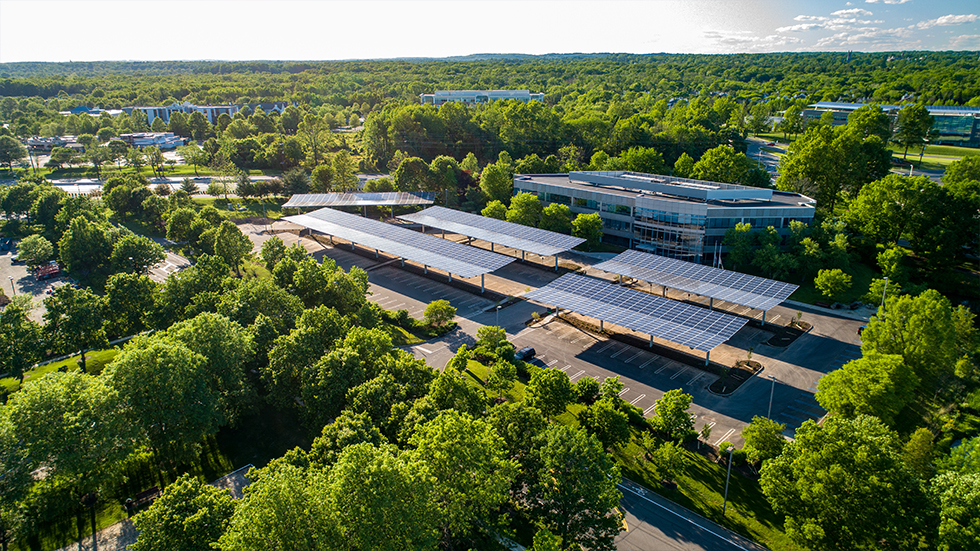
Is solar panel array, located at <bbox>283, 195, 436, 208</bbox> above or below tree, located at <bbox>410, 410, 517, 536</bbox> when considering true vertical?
above

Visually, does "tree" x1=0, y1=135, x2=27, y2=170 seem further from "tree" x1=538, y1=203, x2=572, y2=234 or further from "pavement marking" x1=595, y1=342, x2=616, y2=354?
"pavement marking" x1=595, y1=342, x2=616, y2=354

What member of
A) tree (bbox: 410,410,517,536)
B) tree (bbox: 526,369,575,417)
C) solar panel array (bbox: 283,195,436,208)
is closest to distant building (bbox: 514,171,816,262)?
solar panel array (bbox: 283,195,436,208)

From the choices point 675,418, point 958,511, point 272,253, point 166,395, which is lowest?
point 675,418

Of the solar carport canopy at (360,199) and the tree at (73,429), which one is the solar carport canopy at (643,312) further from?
the solar carport canopy at (360,199)

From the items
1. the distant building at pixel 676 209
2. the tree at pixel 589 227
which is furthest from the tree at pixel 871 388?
the tree at pixel 589 227

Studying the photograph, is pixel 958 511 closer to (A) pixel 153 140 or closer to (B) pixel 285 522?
(B) pixel 285 522

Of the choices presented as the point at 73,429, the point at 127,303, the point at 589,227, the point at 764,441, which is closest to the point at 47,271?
the point at 127,303
